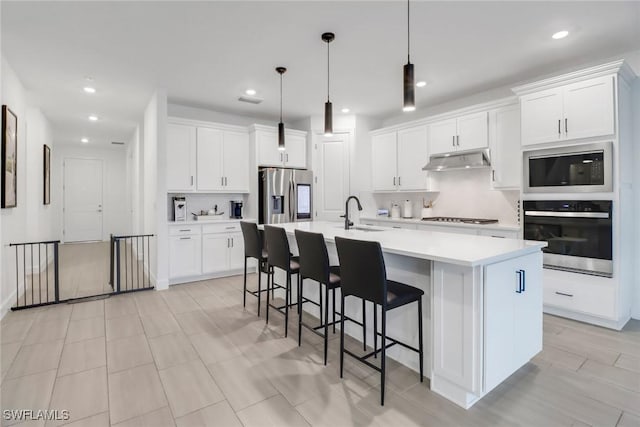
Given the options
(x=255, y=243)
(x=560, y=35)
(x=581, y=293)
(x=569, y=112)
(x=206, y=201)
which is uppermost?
(x=560, y=35)

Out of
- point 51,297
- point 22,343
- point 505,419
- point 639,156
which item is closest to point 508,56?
point 639,156

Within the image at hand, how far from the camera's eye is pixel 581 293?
10.4ft

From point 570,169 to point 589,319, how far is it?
1446 millimetres

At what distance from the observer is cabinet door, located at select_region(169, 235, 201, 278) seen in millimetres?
4582

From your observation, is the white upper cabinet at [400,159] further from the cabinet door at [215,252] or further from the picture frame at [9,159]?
the picture frame at [9,159]

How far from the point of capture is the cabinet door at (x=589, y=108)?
9.70 ft

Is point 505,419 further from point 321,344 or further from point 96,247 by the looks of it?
point 96,247

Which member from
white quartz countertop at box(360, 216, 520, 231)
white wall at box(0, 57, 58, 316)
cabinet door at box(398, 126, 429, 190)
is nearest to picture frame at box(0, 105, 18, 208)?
white wall at box(0, 57, 58, 316)

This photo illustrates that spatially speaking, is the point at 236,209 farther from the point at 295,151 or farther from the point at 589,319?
the point at 589,319

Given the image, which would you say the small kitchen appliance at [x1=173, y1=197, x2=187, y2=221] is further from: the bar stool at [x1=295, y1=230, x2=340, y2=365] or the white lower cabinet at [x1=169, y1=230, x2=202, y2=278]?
the bar stool at [x1=295, y1=230, x2=340, y2=365]

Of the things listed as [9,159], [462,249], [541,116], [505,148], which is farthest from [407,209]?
[9,159]

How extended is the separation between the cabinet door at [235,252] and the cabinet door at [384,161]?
7.90 ft

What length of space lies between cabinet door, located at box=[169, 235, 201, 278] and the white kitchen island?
3.38 meters

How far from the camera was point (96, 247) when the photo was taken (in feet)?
26.1
